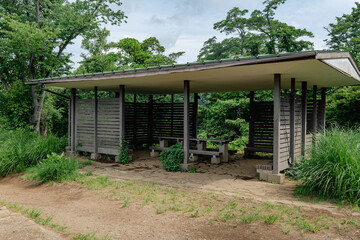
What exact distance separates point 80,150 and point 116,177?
3882 millimetres

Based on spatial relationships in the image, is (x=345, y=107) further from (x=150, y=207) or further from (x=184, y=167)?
(x=150, y=207)

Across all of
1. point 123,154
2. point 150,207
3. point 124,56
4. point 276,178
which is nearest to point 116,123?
point 123,154

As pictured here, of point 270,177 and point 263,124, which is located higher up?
point 263,124

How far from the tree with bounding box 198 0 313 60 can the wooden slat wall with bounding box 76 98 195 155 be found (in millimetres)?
8763

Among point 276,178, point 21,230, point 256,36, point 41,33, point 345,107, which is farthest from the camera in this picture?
point 256,36

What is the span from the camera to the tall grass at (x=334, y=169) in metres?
4.55

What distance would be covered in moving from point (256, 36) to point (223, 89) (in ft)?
43.3

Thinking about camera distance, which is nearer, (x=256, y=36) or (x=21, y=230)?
(x=21, y=230)

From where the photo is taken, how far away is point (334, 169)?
4734mm

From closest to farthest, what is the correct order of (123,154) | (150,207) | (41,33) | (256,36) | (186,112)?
(150,207), (186,112), (123,154), (41,33), (256,36)

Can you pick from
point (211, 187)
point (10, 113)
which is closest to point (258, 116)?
point (211, 187)

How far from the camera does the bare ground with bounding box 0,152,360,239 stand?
3584 mm

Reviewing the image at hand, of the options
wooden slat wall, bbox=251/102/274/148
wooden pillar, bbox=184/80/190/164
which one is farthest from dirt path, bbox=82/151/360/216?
wooden slat wall, bbox=251/102/274/148

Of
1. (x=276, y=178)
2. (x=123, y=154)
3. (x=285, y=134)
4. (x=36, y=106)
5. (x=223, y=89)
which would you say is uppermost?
(x=223, y=89)
